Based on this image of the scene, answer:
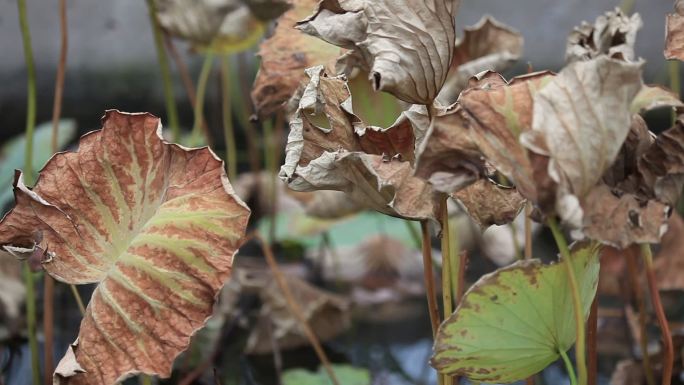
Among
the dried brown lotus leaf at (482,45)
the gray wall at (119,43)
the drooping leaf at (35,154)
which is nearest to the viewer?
the dried brown lotus leaf at (482,45)

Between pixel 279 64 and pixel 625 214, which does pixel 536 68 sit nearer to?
pixel 279 64

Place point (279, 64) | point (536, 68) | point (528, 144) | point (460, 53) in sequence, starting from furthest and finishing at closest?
point (536, 68), point (460, 53), point (279, 64), point (528, 144)

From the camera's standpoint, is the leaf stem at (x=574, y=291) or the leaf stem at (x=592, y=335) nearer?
the leaf stem at (x=574, y=291)

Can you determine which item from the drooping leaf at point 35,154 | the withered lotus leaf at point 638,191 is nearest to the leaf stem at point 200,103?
the drooping leaf at point 35,154

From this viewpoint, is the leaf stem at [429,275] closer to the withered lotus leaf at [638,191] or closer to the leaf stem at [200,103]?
the withered lotus leaf at [638,191]

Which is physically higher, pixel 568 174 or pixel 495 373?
pixel 568 174

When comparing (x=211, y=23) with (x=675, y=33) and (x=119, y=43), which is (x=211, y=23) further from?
(x=119, y=43)

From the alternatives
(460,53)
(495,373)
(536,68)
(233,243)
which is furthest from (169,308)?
(536,68)
